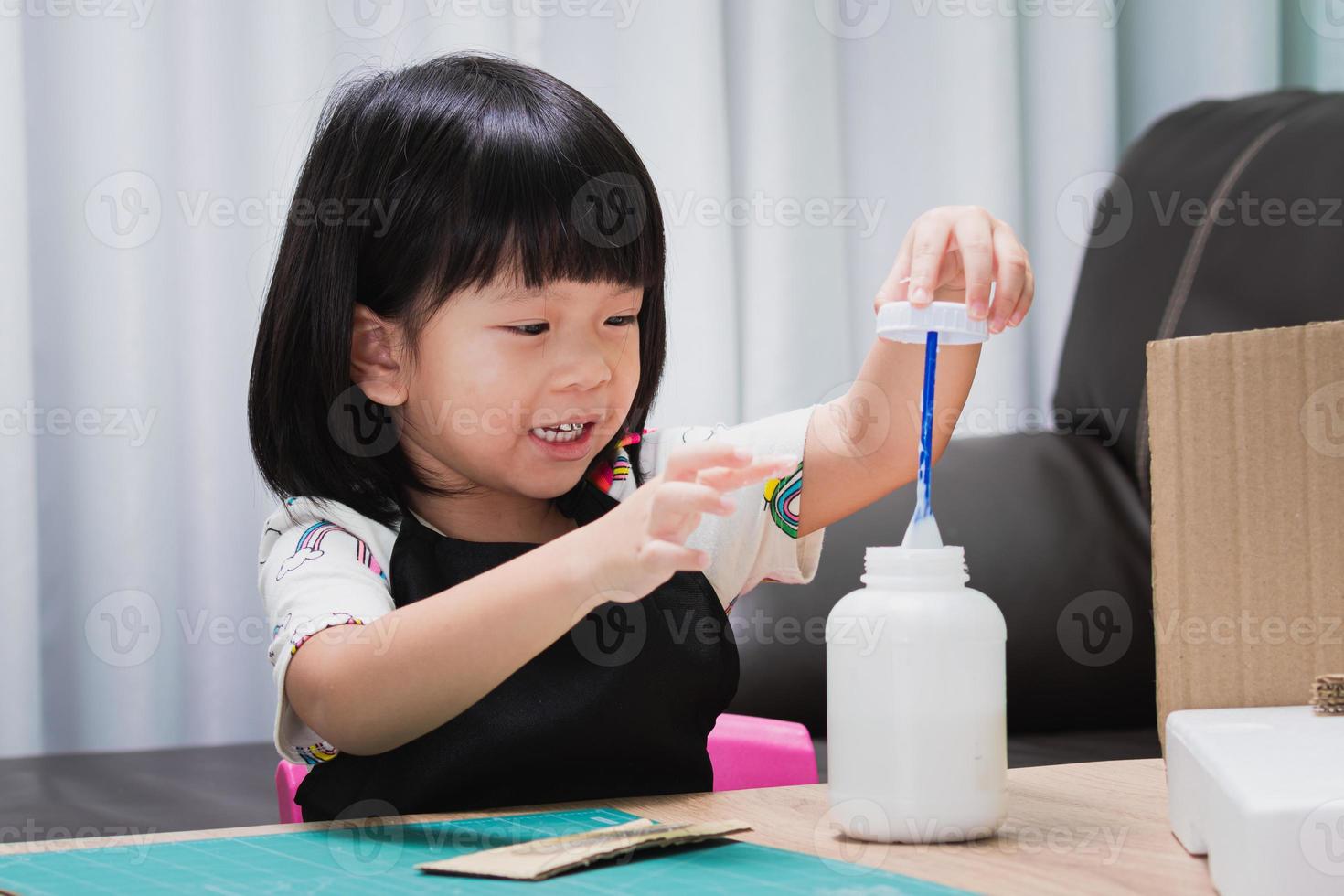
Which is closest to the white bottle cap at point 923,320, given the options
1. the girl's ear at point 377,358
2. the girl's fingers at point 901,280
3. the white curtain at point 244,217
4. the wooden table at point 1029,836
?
the girl's fingers at point 901,280

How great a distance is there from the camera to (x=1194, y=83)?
→ 7.06 feet

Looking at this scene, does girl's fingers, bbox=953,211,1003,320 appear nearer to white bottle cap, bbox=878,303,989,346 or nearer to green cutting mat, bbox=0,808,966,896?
white bottle cap, bbox=878,303,989,346

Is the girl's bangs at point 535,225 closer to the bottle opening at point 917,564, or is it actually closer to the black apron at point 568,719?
the black apron at point 568,719

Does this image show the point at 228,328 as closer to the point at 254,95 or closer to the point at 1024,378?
the point at 254,95

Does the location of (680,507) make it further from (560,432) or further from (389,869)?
(560,432)

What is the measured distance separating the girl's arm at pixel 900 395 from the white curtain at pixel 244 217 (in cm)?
92

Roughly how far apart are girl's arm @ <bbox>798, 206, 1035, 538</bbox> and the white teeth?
200mm

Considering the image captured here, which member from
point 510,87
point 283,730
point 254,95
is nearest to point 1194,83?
point 254,95

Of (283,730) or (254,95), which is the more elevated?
(254,95)

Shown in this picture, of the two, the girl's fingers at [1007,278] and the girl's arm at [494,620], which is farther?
the girl's fingers at [1007,278]

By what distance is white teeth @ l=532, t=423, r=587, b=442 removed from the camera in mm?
862

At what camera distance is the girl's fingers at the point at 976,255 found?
696 millimetres

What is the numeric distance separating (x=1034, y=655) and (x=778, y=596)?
0.27 m

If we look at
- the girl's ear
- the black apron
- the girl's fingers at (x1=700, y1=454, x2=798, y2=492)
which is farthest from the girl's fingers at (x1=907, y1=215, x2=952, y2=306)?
the girl's ear
